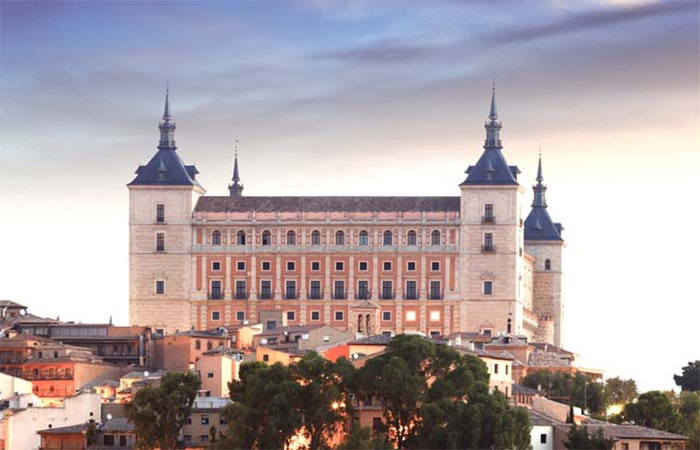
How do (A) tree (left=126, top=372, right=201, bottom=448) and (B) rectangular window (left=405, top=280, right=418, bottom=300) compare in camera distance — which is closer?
(A) tree (left=126, top=372, right=201, bottom=448)

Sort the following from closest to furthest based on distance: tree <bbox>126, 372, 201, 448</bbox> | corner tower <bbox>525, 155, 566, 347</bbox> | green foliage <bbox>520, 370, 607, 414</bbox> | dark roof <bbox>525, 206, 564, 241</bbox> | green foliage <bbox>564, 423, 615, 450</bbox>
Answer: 1. green foliage <bbox>564, 423, 615, 450</bbox>
2. tree <bbox>126, 372, 201, 448</bbox>
3. green foliage <bbox>520, 370, 607, 414</bbox>
4. corner tower <bbox>525, 155, 566, 347</bbox>
5. dark roof <bbox>525, 206, 564, 241</bbox>

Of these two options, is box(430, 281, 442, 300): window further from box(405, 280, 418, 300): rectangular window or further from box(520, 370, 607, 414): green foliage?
A: box(520, 370, 607, 414): green foliage

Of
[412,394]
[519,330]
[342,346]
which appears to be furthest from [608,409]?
[519,330]

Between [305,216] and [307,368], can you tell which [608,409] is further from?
[305,216]

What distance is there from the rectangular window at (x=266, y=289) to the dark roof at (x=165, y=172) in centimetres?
805

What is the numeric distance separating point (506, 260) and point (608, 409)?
3799cm

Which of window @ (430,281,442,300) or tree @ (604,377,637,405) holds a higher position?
window @ (430,281,442,300)

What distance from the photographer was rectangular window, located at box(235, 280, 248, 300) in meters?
153

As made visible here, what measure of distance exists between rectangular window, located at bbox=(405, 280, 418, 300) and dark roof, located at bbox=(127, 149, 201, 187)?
15425 millimetres

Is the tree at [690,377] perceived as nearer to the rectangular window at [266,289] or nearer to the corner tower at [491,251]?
the corner tower at [491,251]

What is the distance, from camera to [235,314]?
15175 centimetres

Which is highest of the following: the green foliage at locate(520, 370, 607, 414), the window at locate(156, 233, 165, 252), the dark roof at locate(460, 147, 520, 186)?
the dark roof at locate(460, 147, 520, 186)

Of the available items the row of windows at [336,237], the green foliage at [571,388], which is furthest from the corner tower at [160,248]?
the green foliage at [571,388]

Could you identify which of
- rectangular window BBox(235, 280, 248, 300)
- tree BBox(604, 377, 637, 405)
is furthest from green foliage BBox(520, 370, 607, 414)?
rectangular window BBox(235, 280, 248, 300)
